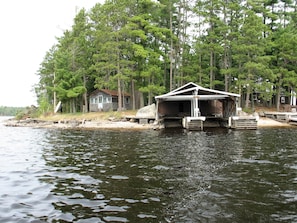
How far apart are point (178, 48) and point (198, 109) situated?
49.3ft

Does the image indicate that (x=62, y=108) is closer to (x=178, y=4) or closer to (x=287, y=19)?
(x=178, y=4)

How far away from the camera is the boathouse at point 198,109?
26.0 m

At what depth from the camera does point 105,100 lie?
40406 mm

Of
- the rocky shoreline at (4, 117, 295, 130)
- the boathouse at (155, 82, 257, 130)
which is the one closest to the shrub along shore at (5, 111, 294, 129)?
the rocky shoreline at (4, 117, 295, 130)

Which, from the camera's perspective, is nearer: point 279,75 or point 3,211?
point 3,211

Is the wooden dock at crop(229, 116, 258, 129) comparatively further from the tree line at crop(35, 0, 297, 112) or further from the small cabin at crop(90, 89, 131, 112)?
the small cabin at crop(90, 89, 131, 112)

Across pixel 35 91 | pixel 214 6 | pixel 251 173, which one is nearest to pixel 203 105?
pixel 214 6

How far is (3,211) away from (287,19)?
4613cm

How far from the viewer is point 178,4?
38094 millimetres

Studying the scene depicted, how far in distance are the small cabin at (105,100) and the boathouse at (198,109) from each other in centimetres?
823

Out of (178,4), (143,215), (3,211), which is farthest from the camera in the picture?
(178,4)

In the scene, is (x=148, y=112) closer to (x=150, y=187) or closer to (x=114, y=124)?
(x=114, y=124)

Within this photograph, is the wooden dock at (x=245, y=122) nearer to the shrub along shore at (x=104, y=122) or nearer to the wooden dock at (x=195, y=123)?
the shrub along shore at (x=104, y=122)

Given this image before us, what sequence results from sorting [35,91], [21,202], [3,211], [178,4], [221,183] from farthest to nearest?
[35,91] < [178,4] < [221,183] < [21,202] < [3,211]
